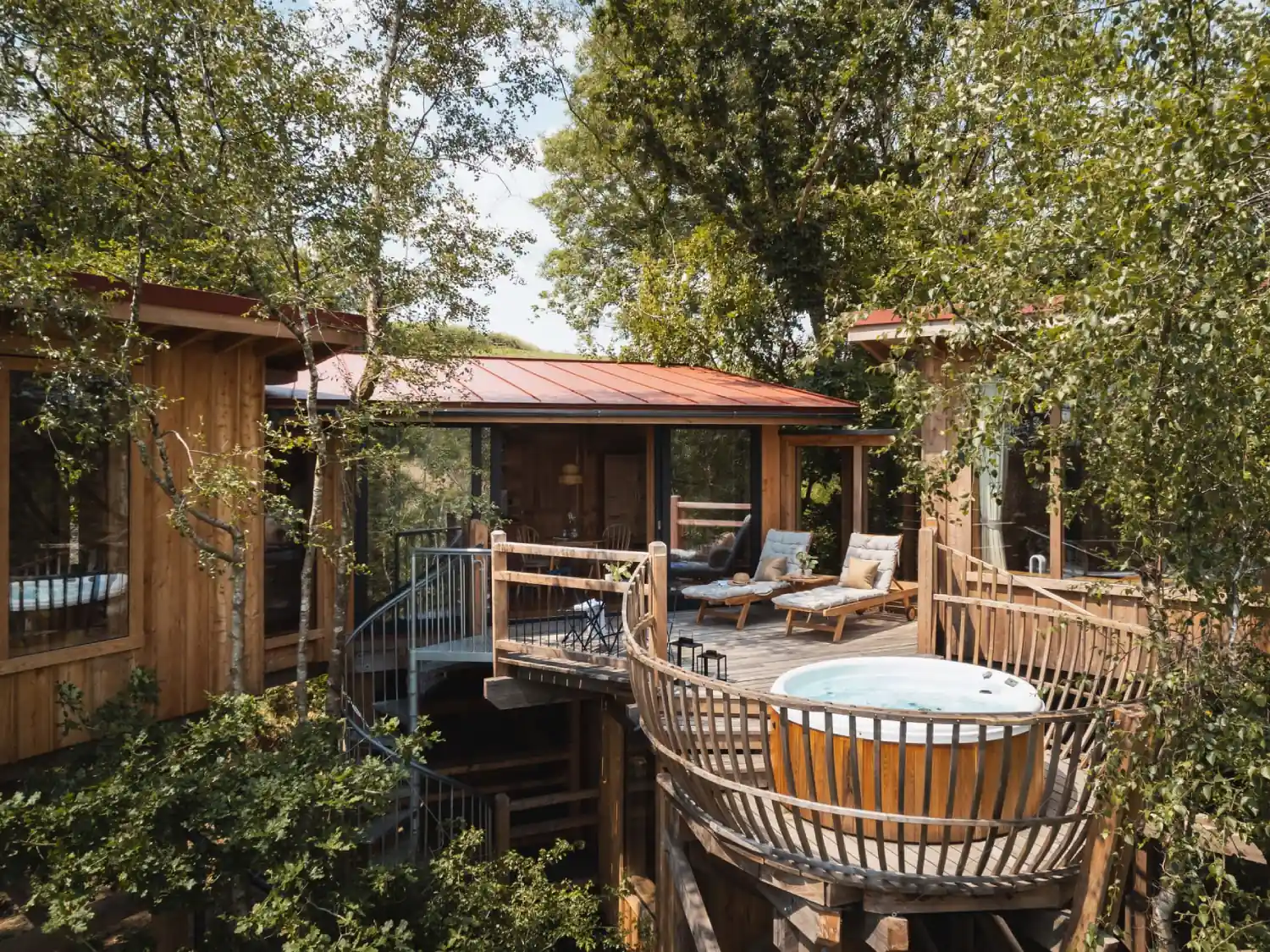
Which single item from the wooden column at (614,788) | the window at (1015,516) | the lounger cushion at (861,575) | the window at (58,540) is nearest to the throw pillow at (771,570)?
the lounger cushion at (861,575)

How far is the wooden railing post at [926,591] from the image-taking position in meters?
7.43

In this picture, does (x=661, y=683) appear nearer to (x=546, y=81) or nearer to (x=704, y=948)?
(x=704, y=948)

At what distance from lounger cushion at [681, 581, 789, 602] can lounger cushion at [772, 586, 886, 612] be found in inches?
8.9

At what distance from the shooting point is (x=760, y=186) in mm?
15758

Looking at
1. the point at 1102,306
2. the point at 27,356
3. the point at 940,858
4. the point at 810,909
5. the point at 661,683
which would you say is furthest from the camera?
the point at 27,356

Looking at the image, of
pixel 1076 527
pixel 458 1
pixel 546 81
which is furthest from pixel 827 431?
pixel 458 1

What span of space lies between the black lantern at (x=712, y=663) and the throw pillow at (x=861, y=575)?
224cm

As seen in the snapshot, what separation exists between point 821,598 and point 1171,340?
6.13 meters

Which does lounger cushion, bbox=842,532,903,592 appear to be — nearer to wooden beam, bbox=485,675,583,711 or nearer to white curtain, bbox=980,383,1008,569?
white curtain, bbox=980,383,1008,569

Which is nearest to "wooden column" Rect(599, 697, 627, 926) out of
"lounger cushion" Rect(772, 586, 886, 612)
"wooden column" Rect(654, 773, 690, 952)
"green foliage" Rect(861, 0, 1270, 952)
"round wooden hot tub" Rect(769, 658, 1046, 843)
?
"wooden column" Rect(654, 773, 690, 952)

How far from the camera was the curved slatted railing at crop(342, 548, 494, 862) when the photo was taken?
7.28 meters

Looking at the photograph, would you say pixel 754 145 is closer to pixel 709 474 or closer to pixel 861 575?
pixel 709 474

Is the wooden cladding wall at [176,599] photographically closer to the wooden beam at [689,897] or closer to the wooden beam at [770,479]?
the wooden beam at [689,897]

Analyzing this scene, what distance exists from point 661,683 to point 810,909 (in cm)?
135
